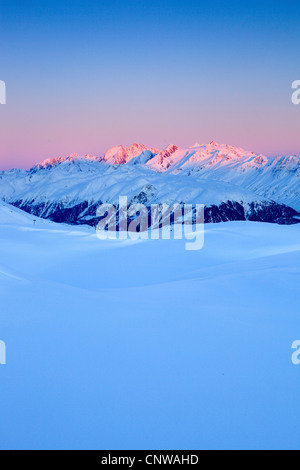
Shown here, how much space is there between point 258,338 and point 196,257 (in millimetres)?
11300

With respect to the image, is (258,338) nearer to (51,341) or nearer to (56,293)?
(51,341)

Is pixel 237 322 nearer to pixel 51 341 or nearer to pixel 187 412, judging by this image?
pixel 187 412

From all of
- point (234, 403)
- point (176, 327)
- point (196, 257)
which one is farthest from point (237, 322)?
point (196, 257)

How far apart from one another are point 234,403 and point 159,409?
1.00 metres

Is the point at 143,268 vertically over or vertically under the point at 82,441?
over

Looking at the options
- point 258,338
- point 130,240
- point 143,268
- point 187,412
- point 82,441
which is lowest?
point 82,441

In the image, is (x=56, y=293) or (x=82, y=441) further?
(x=56, y=293)

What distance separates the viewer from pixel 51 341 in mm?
5930

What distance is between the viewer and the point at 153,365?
5219mm

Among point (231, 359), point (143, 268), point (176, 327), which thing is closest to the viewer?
point (231, 359)

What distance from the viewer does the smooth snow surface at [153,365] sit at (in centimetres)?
404

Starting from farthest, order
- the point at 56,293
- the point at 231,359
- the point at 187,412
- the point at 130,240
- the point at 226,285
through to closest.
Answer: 1. the point at 130,240
2. the point at 226,285
3. the point at 56,293
4. the point at 231,359
5. the point at 187,412

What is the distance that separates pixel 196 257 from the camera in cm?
1728

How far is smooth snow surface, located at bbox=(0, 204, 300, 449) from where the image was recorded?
404cm
